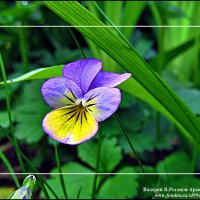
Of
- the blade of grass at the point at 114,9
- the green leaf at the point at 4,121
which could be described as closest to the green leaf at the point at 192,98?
the blade of grass at the point at 114,9

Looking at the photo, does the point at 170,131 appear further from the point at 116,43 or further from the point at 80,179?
the point at 116,43

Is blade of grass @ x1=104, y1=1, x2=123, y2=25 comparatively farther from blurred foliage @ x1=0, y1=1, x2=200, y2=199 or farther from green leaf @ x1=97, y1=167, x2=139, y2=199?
green leaf @ x1=97, y1=167, x2=139, y2=199

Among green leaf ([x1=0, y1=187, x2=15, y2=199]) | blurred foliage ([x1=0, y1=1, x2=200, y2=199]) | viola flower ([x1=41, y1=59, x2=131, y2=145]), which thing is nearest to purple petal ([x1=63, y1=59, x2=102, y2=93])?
viola flower ([x1=41, y1=59, x2=131, y2=145])

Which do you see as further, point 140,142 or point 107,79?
point 140,142

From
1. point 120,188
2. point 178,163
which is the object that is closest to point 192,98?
point 178,163

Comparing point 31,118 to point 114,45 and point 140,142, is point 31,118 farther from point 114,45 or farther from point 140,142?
point 114,45

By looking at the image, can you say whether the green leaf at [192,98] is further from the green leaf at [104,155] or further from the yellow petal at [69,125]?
the yellow petal at [69,125]
